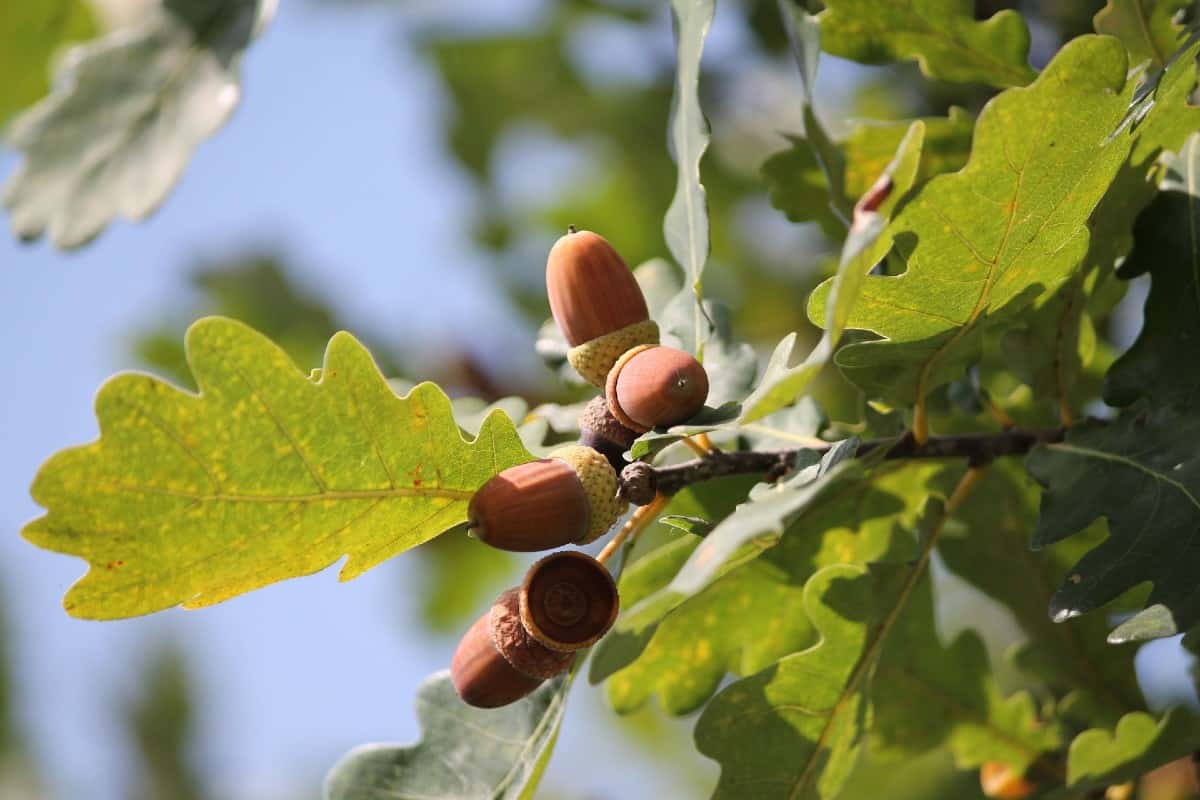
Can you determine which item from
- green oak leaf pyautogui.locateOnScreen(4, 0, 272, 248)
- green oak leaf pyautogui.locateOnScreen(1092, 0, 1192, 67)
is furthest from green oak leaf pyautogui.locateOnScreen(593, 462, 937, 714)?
green oak leaf pyautogui.locateOnScreen(4, 0, 272, 248)

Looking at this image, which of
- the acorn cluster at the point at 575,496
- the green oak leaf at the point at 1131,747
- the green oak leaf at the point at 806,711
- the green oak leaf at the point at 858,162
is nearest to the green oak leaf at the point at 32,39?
the green oak leaf at the point at 858,162

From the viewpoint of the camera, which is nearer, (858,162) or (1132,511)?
(1132,511)

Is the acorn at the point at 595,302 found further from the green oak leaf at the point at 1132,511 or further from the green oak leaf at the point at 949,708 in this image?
the green oak leaf at the point at 949,708

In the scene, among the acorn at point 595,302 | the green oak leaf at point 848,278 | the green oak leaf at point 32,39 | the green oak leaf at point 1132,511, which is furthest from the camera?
the green oak leaf at point 32,39

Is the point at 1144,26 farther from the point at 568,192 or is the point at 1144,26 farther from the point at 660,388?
the point at 568,192

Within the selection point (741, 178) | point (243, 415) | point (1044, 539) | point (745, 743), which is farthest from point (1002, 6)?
point (243, 415)

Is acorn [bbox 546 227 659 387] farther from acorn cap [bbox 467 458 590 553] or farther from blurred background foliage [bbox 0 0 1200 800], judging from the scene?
blurred background foliage [bbox 0 0 1200 800]

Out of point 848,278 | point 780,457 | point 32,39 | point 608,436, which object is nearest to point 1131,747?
point 780,457
